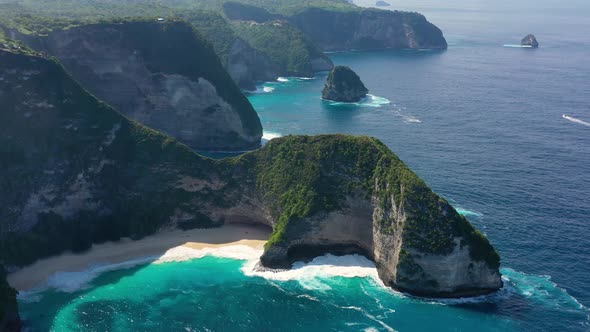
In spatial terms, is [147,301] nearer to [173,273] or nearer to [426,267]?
[173,273]

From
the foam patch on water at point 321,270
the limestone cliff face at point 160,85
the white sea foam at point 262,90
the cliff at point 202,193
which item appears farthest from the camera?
the white sea foam at point 262,90

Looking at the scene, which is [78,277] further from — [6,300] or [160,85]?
[160,85]

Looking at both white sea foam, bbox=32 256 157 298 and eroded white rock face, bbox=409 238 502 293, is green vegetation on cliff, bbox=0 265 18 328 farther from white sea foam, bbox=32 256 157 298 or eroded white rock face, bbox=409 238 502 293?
eroded white rock face, bbox=409 238 502 293

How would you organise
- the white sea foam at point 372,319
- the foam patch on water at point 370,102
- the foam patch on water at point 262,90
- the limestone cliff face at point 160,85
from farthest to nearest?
the foam patch on water at point 262,90 < the foam patch on water at point 370,102 < the limestone cliff face at point 160,85 < the white sea foam at point 372,319

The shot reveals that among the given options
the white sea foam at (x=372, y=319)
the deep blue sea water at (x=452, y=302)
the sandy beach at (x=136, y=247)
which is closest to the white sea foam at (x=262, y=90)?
the deep blue sea water at (x=452, y=302)

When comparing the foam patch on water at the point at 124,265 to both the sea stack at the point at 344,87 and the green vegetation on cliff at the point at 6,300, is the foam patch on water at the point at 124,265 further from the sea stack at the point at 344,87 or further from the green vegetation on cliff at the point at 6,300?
the sea stack at the point at 344,87

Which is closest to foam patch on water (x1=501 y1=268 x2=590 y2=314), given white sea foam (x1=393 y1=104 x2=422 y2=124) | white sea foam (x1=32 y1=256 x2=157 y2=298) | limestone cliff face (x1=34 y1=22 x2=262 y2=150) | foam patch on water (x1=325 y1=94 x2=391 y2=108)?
white sea foam (x1=32 y1=256 x2=157 y2=298)
